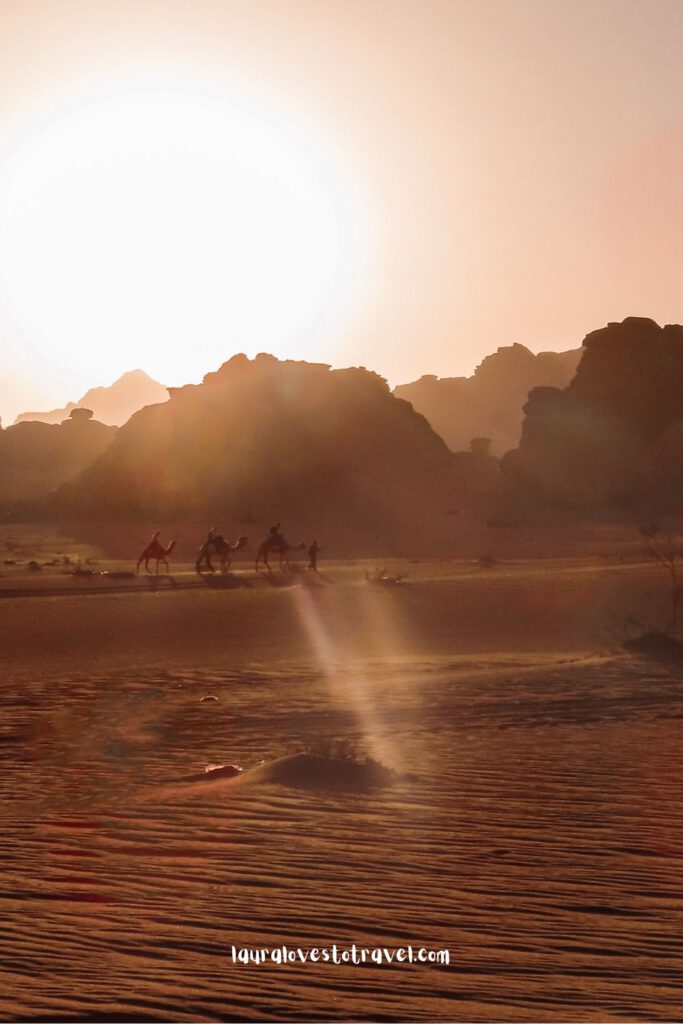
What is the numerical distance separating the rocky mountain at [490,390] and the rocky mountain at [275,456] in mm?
91971

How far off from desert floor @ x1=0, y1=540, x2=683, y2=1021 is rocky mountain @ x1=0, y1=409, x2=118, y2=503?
111362 mm

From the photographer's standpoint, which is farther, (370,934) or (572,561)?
(572,561)

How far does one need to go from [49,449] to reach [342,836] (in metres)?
130

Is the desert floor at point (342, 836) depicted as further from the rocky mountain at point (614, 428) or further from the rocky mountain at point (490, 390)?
the rocky mountain at point (490, 390)

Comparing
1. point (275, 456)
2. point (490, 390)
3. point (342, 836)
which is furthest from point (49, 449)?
point (342, 836)

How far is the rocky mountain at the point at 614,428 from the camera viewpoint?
8375 centimetres

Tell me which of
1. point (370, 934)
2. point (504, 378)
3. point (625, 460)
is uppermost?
point (504, 378)

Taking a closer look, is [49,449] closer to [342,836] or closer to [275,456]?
[275,456]

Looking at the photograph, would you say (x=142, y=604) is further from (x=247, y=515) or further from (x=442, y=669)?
(x=247, y=515)

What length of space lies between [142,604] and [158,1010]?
21557 millimetres

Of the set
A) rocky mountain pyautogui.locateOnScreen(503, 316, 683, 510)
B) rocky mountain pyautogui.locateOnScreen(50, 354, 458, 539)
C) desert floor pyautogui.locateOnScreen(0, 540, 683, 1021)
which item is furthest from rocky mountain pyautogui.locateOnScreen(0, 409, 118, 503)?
desert floor pyautogui.locateOnScreen(0, 540, 683, 1021)

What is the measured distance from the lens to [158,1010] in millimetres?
4957

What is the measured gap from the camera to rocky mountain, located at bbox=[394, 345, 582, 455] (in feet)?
590

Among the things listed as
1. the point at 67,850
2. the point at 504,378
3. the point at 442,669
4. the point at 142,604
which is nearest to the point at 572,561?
the point at 142,604
